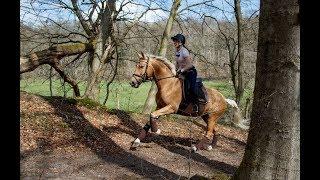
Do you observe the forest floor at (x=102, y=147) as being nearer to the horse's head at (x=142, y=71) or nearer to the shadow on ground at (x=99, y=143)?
the shadow on ground at (x=99, y=143)

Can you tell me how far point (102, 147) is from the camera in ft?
35.0

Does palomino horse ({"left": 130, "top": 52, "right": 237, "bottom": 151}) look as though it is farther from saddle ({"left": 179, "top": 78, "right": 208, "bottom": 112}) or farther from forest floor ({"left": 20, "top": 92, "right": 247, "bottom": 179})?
forest floor ({"left": 20, "top": 92, "right": 247, "bottom": 179})

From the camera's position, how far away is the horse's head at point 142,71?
33.5 feet

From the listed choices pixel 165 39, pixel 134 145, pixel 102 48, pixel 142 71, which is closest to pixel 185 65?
pixel 142 71

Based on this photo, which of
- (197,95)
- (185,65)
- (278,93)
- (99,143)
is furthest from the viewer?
(197,95)

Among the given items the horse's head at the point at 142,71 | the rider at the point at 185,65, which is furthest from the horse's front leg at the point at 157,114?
the horse's head at the point at 142,71

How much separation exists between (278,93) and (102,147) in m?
6.98

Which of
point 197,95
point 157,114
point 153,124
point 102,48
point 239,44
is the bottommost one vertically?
point 153,124

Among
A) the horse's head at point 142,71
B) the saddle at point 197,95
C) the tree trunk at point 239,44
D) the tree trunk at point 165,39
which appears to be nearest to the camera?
the horse's head at point 142,71

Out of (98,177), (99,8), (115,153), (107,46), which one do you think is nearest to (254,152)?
(98,177)

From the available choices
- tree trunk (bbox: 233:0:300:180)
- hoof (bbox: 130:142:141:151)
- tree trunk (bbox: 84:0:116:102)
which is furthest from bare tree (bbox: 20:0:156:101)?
tree trunk (bbox: 233:0:300:180)

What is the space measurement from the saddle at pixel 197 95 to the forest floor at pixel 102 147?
435 mm

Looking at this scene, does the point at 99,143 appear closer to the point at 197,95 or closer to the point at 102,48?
the point at 197,95
